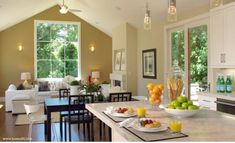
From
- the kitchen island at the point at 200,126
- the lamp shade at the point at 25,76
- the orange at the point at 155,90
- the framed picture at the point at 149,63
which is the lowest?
the kitchen island at the point at 200,126

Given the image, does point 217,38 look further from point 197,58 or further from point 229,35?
point 197,58

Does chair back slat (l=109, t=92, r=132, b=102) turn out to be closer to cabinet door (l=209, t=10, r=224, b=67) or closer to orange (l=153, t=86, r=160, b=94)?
cabinet door (l=209, t=10, r=224, b=67)

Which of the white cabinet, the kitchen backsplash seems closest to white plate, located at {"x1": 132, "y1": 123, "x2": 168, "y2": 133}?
the white cabinet

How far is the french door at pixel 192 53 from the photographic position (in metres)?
5.30

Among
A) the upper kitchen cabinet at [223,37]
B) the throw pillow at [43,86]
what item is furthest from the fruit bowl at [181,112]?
the throw pillow at [43,86]

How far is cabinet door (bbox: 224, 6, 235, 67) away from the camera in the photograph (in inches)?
157

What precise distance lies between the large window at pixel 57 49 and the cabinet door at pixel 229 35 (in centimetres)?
782

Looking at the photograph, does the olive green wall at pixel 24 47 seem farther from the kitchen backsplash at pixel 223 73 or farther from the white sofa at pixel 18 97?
the kitchen backsplash at pixel 223 73

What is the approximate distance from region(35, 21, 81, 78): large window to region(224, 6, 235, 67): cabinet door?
25.6ft

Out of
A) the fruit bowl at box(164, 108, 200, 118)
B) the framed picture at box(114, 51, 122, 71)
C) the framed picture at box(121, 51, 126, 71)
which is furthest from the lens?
the framed picture at box(114, 51, 122, 71)

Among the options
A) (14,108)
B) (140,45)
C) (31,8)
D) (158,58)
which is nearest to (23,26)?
(31,8)

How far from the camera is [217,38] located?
438cm

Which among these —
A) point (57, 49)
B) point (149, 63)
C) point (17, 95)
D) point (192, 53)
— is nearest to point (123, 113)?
point (192, 53)

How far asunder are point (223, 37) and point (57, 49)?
7927 mm
